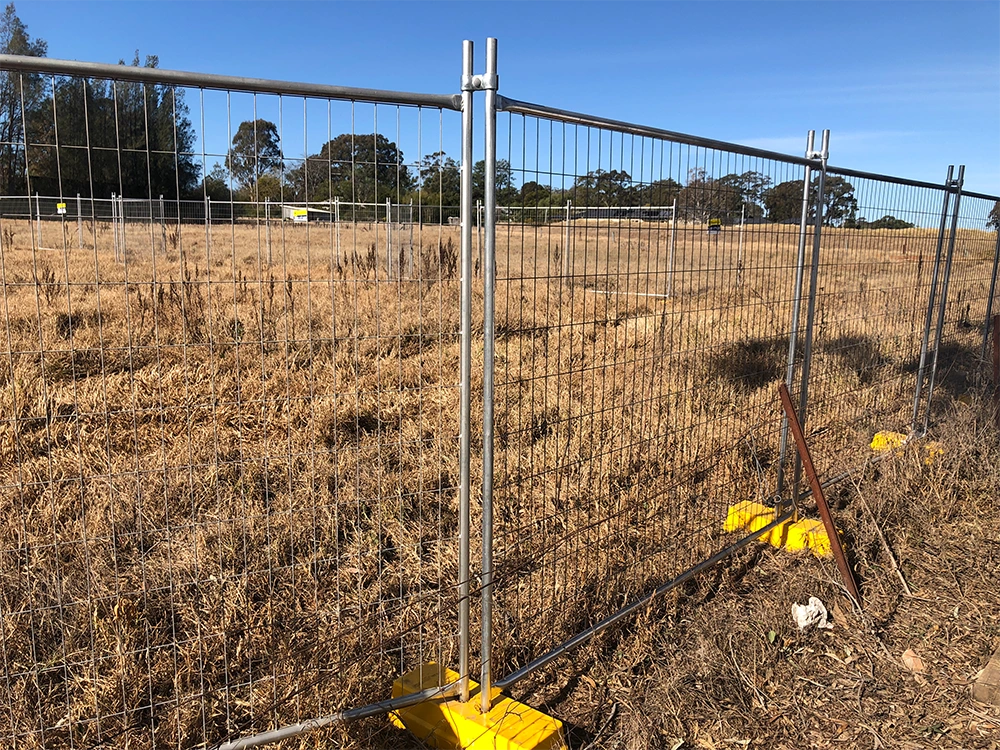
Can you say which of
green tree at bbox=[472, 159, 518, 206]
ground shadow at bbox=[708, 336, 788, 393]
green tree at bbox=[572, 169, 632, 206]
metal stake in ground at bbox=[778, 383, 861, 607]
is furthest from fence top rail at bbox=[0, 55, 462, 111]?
ground shadow at bbox=[708, 336, 788, 393]

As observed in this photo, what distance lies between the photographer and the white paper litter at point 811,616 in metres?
4.00

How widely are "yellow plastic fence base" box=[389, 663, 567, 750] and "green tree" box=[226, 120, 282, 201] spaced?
6.57 ft

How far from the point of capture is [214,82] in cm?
242

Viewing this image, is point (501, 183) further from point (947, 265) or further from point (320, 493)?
point (947, 265)

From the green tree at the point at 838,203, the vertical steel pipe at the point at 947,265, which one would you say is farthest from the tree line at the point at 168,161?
the vertical steel pipe at the point at 947,265

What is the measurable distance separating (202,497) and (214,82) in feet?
10.4

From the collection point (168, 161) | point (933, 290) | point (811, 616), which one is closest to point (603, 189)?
point (168, 161)

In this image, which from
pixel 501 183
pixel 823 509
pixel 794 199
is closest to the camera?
pixel 501 183

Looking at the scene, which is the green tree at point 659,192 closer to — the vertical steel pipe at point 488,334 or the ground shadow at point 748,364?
the vertical steel pipe at point 488,334

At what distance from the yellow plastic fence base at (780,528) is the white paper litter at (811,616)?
778 mm

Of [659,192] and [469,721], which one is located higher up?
[659,192]

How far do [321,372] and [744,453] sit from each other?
3707 millimetres

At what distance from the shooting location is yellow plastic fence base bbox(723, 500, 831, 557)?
15.9 feet

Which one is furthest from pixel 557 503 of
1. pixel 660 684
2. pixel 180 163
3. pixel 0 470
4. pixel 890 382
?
pixel 890 382
